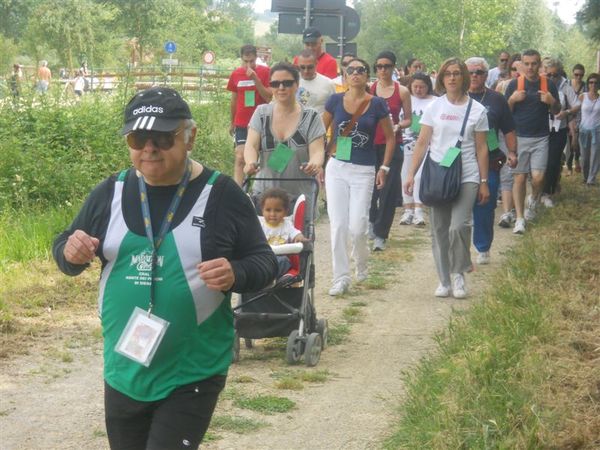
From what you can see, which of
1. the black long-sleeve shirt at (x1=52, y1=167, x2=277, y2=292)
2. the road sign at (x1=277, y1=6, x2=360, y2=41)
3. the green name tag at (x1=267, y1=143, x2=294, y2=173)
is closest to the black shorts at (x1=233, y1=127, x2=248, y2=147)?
the road sign at (x1=277, y1=6, x2=360, y2=41)

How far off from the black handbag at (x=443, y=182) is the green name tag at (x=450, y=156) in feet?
0.11

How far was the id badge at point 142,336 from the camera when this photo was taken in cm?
405

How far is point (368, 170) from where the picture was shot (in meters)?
10.8

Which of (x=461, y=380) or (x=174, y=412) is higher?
(x=174, y=412)

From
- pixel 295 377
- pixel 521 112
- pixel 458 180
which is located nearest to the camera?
pixel 295 377

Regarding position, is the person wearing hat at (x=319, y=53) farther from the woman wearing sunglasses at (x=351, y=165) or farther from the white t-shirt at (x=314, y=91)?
the woman wearing sunglasses at (x=351, y=165)

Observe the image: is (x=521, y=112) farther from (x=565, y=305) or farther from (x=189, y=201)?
(x=189, y=201)

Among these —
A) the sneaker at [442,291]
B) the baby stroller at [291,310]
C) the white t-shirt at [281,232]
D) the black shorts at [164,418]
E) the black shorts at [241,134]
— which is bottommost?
the sneaker at [442,291]

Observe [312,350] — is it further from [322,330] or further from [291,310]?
[322,330]

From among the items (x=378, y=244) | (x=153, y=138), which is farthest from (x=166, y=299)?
(x=378, y=244)

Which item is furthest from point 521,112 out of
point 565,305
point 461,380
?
point 461,380

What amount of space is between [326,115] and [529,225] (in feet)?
15.1

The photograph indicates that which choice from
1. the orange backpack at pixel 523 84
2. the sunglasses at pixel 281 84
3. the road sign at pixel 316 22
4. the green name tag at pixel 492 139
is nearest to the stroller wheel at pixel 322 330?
the sunglasses at pixel 281 84

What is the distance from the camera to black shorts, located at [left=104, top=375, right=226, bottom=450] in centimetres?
407
